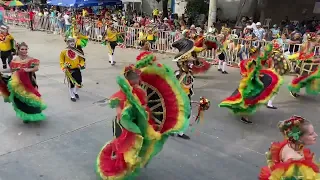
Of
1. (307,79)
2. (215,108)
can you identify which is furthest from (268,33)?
(215,108)

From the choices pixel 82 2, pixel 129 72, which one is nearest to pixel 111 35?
pixel 82 2

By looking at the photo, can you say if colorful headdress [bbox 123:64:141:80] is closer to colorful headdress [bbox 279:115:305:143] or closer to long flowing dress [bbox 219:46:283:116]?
colorful headdress [bbox 279:115:305:143]

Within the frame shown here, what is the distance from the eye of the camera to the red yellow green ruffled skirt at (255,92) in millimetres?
6621

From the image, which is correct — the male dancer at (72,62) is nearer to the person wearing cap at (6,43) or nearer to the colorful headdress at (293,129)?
the person wearing cap at (6,43)

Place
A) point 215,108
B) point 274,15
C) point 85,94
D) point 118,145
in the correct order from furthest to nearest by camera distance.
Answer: point 274,15, point 85,94, point 215,108, point 118,145

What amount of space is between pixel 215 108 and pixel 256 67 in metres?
1.75

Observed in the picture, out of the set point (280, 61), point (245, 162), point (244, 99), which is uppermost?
point (280, 61)

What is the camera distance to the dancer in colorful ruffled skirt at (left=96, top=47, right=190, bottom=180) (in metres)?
3.90

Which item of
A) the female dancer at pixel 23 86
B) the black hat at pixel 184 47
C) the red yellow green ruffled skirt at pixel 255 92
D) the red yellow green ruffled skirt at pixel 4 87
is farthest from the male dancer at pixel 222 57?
the red yellow green ruffled skirt at pixel 4 87

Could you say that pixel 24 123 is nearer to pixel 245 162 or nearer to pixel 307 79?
pixel 245 162

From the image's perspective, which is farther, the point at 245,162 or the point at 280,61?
the point at 280,61

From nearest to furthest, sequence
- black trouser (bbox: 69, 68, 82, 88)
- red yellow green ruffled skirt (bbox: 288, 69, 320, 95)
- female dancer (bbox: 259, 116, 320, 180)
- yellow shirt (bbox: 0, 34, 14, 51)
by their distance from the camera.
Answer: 1. female dancer (bbox: 259, 116, 320, 180)
2. black trouser (bbox: 69, 68, 82, 88)
3. red yellow green ruffled skirt (bbox: 288, 69, 320, 95)
4. yellow shirt (bbox: 0, 34, 14, 51)

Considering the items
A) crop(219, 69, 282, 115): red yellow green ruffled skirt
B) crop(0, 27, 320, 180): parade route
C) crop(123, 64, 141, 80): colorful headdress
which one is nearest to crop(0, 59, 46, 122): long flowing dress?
crop(0, 27, 320, 180): parade route

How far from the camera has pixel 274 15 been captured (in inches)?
790
